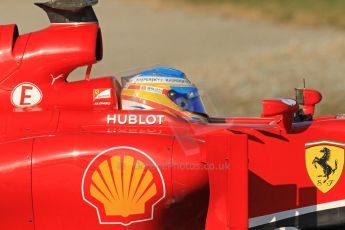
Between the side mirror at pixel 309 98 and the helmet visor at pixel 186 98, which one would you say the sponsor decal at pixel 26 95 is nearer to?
the helmet visor at pixel 186 98

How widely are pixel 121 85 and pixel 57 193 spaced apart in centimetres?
127

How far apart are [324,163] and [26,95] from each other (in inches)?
92.9

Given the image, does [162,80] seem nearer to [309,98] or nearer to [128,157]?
[128,157]

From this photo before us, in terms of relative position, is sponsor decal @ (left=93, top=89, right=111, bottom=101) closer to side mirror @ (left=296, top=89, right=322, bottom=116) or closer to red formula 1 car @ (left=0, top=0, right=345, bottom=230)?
red formula 1 car @ (left=0, top=0, right=345, bottom=230)

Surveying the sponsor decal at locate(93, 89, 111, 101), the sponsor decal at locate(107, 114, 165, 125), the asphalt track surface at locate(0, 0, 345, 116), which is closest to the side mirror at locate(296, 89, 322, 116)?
the sponsor decal at locate(107, 114, 165, 125)

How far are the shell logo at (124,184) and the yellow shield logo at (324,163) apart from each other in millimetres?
1262

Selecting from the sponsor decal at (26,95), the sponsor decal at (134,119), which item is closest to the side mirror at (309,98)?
the sponsor decal at (134,119)

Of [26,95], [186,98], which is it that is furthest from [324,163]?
[26,95]

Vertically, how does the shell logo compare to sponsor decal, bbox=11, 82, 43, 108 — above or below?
below

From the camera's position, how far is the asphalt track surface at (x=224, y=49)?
1271 centimetres

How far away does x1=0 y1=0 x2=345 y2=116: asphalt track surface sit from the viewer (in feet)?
41.7

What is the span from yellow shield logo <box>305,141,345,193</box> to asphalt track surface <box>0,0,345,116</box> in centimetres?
512

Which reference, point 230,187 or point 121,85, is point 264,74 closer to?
point 121,85

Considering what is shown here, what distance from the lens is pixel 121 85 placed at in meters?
6.64
